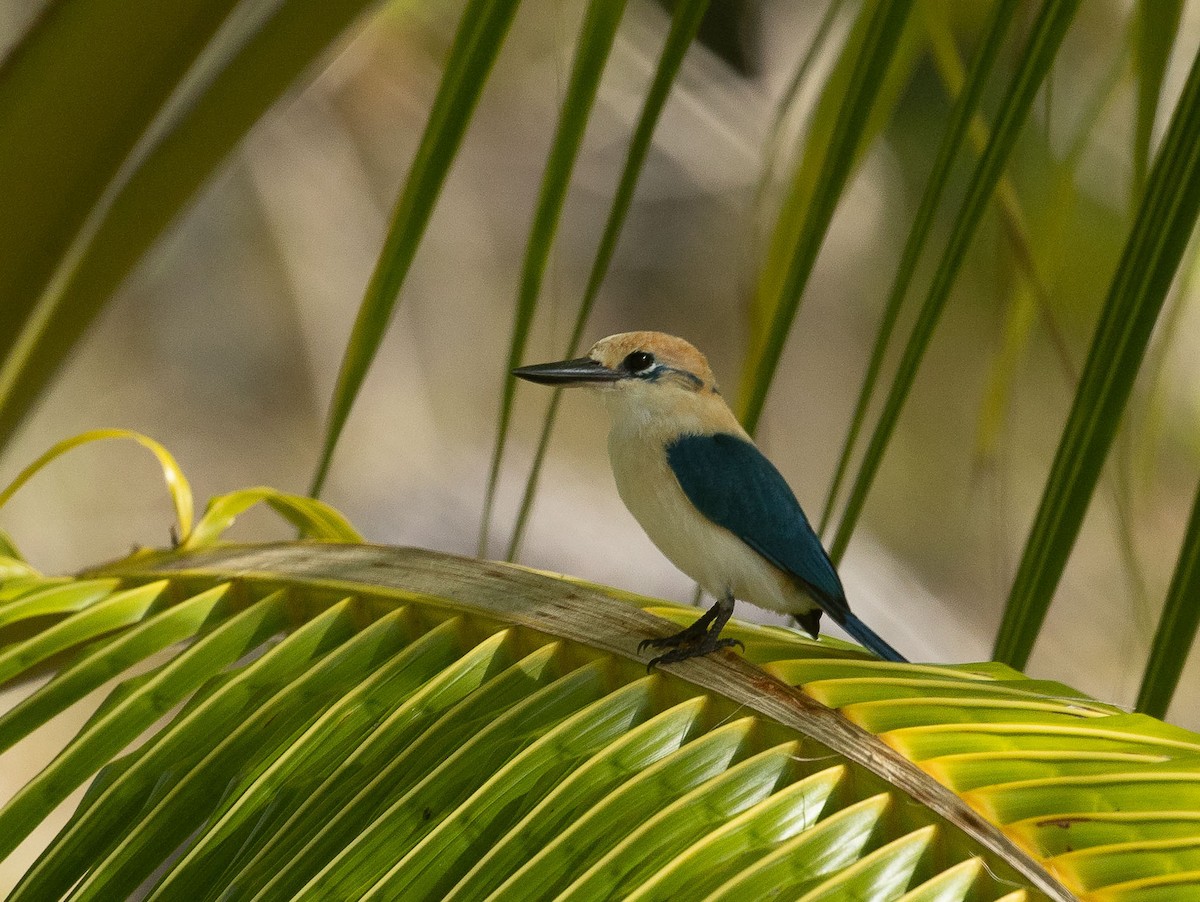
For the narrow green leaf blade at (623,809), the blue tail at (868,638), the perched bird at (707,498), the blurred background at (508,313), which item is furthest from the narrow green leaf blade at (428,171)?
the blurred background at (508,313)

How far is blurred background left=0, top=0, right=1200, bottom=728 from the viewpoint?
207 inches

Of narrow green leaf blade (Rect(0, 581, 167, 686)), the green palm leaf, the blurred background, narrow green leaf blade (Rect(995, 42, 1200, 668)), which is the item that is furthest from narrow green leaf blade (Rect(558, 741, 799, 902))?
the blurred background

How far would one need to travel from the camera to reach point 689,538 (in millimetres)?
1618

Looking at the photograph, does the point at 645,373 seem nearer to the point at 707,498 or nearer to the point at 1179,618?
the point at 707,498

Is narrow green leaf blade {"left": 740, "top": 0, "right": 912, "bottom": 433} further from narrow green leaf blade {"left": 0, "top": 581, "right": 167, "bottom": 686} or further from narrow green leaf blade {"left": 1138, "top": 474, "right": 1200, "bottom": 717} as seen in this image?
narrow green leaf blade {"left": 0, "top": 581, "right": 167, "bottom": 686}

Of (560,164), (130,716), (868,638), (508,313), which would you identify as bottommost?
(130,716)

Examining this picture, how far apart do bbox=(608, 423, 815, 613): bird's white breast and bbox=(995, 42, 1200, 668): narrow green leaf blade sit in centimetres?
58

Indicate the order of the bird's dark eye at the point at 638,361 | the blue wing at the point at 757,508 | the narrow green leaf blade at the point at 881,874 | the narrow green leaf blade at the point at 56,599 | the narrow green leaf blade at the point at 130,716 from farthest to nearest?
the bird's dark eye at the point at 638,361
the blue wing at the point at 757,508
the narrow green leaf blade at the point at 56,599
the narrow green leaf blade at the point at 130,716
the narrow green leaf blade at the point at 881,874

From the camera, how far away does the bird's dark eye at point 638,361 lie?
5.59ft

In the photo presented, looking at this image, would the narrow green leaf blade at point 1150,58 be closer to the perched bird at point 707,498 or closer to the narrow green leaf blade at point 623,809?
the perched bird at point 707,498

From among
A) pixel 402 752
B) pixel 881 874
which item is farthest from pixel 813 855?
pixel 402 752

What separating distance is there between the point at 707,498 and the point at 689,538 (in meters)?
0.07

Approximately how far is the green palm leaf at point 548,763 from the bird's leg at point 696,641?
15mm

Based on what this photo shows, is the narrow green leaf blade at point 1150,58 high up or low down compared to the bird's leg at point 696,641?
up
